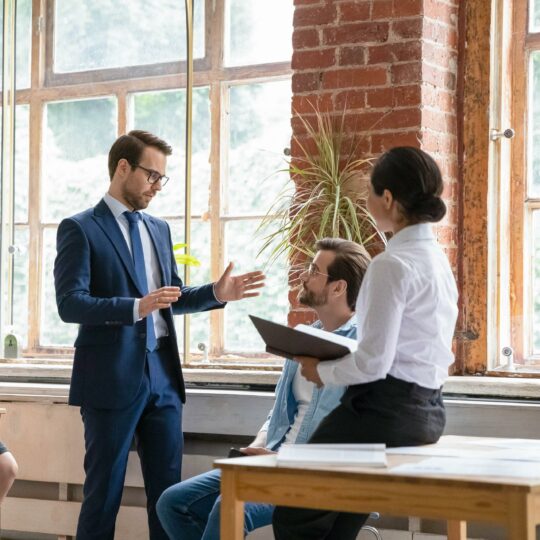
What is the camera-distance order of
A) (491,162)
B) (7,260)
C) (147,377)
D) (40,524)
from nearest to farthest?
(147,377) → (491,162) → (40,524) → (7,260)

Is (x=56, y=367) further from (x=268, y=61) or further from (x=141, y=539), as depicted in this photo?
(x=268, y=61)

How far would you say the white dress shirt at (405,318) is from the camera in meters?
2.77

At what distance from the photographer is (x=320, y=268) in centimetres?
360

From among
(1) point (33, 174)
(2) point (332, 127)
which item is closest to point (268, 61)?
(2) point (332, 127)

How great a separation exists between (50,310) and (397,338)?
2978mm

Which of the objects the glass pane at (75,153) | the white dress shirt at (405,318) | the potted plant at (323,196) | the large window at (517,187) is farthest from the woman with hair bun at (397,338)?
the glass pane at (75,153)

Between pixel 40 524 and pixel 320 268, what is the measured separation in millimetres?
2056

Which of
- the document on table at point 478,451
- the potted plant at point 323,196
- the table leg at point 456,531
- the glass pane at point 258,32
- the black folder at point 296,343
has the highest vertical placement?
the glass pane at point 258,32

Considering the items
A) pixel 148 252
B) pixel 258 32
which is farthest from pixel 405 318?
pixel 258 32

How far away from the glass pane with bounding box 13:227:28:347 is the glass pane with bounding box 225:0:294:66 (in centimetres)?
142

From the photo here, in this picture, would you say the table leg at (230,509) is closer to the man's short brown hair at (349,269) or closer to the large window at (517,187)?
the man's short brown hair at (349,269)

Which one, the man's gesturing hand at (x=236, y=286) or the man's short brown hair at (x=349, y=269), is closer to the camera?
the man's short brown hair at (x=349, y=269)

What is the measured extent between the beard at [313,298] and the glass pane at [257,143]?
1342 millimetres

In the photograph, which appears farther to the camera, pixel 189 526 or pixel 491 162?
pixel 491 162
